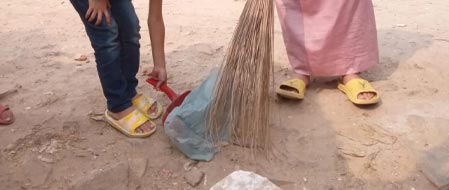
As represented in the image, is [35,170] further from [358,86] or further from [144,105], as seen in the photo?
[358,86]

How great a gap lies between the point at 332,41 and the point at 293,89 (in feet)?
0.88

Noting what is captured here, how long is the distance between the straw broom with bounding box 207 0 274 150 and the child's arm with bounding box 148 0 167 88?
0.32 metres

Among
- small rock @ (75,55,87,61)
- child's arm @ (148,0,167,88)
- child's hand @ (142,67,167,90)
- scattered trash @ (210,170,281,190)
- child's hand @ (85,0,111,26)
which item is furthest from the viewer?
small rock @ (75,55,87,61)

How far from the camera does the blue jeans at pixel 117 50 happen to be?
1.97 meters

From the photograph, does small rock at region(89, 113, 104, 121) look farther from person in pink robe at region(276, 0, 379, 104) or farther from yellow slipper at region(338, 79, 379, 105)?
yellow slipper at region(338, 79, 379, 105)

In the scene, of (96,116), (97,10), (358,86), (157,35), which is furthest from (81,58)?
(358,86)

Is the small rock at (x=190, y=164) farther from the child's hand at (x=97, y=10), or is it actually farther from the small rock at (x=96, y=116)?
the child's hand at (x=97, y=10)

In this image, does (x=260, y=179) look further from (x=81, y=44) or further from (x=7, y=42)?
(x=7, y=42)

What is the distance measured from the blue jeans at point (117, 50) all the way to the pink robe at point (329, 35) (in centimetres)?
71

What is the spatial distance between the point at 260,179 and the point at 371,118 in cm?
87

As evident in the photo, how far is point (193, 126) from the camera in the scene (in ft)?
6.77

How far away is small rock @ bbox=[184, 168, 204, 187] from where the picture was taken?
1.94 m

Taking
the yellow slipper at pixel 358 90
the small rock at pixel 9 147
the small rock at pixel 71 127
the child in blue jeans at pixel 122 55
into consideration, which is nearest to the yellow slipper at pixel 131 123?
the child in blue jeans at pixel 122 55

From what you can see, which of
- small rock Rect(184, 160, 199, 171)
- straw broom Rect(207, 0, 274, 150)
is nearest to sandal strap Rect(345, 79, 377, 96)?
straw broom Rect(207, 0, 274, 150)
